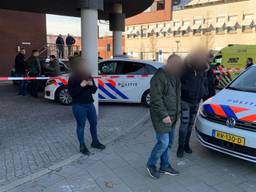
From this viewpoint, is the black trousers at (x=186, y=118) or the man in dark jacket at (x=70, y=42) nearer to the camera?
the black trousers at (x=186, y=118)

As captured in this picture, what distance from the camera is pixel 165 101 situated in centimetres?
402

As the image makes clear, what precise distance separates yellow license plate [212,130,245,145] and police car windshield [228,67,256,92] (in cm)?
112

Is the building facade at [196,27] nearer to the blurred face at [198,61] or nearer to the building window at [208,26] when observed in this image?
the building window at [208,26]

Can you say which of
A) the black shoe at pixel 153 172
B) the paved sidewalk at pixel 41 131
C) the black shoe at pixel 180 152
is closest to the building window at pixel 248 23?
the paved sidewalk at pixel 41 131

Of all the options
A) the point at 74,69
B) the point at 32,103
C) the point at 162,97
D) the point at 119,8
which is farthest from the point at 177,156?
the point at 119,8

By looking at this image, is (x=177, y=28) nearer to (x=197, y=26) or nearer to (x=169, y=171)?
(x=197, y=26)

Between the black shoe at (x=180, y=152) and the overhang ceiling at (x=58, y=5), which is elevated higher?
the overhang ceiling at (x=58, y=5)

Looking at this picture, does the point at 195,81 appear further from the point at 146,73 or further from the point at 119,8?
the point at 119,8

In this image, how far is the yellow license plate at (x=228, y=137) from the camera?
167 inches

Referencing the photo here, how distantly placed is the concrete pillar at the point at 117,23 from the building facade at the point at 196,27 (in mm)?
22061

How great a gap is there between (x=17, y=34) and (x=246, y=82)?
1635 centimetres

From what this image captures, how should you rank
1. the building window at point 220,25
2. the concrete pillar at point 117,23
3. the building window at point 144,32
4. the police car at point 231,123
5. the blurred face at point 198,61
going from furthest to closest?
the building window at point 144,32
the building window at point 220,25
the concrete pillar at point 117,23
the blurred face at point 198,61
the police car at point 231,123

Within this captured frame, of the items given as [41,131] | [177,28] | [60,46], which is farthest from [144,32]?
[41,131]

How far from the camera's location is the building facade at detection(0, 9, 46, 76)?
714 inches
